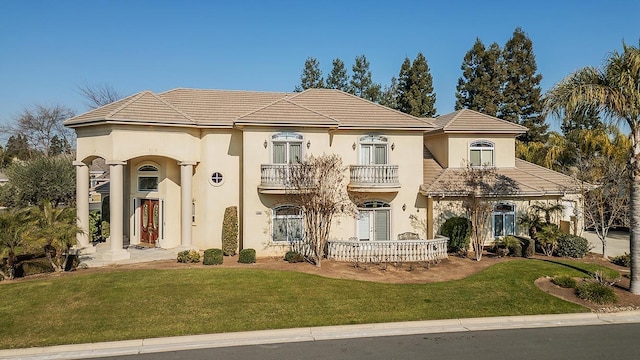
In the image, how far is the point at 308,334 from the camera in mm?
10227

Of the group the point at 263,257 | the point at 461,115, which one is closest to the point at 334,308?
the point at 263,257

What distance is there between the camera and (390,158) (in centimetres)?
2066

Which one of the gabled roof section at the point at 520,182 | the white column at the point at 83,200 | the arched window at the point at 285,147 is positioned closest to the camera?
A: the white column at the point at 83,200

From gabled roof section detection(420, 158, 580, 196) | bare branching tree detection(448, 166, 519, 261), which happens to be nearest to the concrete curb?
bare branching tree detection(448, 166, 519, 261)

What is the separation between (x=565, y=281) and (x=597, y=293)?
1283 millimetres

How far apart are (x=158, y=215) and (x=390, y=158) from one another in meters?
12.1

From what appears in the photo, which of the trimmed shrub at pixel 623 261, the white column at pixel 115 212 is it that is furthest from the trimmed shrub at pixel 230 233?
the trimmed shrub at pixel 623 261

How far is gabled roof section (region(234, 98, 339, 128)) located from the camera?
59.8ft

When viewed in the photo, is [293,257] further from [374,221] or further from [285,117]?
[285,117]

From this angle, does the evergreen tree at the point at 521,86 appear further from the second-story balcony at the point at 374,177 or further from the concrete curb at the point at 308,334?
the concrete curb at the point at 308,334

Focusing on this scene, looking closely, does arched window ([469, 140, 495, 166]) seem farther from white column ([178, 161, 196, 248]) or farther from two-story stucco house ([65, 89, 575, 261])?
white column ([178, 161, 196, 248])

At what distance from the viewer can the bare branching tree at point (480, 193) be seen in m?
18.1

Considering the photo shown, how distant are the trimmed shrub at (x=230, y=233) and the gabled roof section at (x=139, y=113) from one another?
4.63 m

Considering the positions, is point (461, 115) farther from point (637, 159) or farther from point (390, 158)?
point (637, 159)
